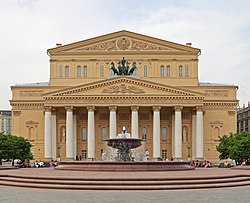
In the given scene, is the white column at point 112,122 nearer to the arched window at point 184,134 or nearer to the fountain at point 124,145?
the arched window at point 184,134

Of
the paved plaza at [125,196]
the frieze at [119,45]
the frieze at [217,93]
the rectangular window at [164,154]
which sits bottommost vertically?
the rectangular window at [164,154]

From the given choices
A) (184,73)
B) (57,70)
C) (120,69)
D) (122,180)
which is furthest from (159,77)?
(122,180)

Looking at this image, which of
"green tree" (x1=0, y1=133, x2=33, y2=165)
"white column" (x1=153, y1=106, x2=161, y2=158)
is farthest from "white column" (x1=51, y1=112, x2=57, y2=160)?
"white column" (x1=153, y1=106, x2=161, y2=158)

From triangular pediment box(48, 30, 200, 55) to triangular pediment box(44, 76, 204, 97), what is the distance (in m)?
9.96

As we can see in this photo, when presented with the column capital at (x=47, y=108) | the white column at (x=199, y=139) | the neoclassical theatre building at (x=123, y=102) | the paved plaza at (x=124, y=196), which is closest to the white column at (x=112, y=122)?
the neoclassical theatre building at (x=123, y=102)

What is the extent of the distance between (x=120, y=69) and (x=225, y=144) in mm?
17483

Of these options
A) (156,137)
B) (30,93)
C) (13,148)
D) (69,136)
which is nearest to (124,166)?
(13,148)

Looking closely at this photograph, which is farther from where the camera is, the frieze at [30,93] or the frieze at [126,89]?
the frieze at [30,93]

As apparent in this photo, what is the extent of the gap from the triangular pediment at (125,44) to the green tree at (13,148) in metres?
20.2

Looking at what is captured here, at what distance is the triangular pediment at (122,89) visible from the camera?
7112cm

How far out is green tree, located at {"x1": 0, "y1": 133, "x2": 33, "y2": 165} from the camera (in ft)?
195

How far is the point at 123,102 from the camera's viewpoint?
236ft

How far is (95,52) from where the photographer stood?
80375mm

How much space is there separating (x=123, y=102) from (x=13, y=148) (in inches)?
669
